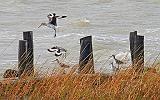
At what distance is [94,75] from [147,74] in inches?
Answer: 32.4

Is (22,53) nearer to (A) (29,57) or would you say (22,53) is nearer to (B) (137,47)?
(A) (29,57)

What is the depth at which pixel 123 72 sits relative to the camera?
7.21 metres

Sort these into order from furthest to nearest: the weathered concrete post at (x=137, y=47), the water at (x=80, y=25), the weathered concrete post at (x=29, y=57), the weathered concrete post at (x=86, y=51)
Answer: the water at (x=80, y=25) → the weathered concrete post at (x=137, y=47) → the weathered concrete post at (x=86, y=51) → the weathered concrete post at (x=29, y=57)

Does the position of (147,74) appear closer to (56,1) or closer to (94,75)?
(94,75)

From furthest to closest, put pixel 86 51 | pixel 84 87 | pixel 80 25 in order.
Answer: pixel 80 25 → pixel 86 51 → pixel 84 87

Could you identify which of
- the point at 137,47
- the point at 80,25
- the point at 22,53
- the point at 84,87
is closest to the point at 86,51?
the point at 137,47

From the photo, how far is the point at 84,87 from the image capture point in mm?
6574

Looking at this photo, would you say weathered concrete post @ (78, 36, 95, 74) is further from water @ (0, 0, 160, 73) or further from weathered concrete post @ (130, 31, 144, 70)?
water @ (0, 0, 160, 73)

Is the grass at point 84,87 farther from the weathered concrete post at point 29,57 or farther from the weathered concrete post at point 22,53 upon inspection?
the weathered concrete post at point 22,53

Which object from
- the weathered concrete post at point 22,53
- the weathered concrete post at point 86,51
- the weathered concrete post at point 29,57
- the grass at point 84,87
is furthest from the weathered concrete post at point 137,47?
the weathered concrete post at point 22,53

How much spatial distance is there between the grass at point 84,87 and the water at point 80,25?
6.59m

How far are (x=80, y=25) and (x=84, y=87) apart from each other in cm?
2024

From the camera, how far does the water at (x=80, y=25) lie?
18.1 m

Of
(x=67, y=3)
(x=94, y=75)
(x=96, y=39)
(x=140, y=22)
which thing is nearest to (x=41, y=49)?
(x=96, y=39)
